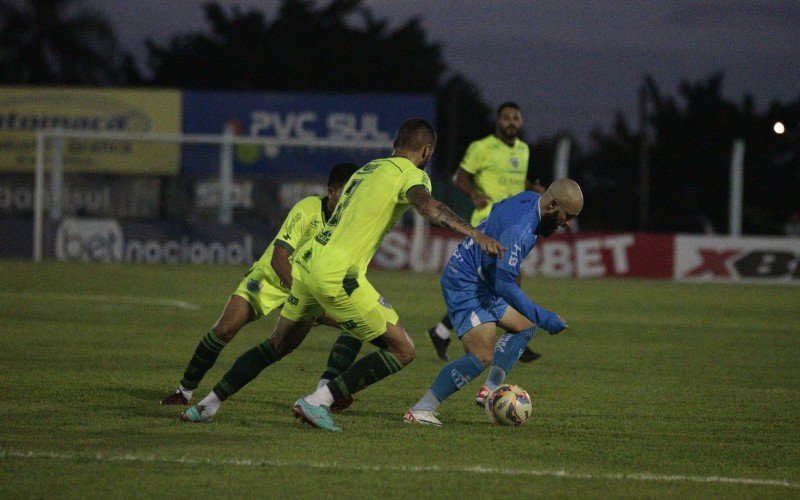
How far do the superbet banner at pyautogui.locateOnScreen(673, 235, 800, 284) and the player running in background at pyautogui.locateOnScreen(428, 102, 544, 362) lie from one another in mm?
17013

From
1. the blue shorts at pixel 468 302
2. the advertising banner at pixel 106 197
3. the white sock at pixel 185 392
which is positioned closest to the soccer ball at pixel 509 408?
the blue shorts at pixel 468 302

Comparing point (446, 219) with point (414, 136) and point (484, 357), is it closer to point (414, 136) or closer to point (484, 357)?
point (414, 136)

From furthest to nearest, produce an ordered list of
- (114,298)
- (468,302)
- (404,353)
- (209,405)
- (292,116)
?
(292,116) < (114,298) < (468,302) < (209,405) < (404,353)

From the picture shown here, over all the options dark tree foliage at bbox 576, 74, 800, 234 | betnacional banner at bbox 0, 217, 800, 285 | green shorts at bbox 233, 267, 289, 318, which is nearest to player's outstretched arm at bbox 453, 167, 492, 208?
green shorts at bbox 233, 267, 289, 318

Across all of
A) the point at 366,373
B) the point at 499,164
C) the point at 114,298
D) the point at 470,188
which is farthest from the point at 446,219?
the point at 114,298

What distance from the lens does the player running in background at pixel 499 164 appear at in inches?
547

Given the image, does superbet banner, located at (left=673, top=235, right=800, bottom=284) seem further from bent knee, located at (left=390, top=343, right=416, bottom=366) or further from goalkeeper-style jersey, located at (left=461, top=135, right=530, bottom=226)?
bent knee, located at (left=390, top=343, right=416, bottom=366)

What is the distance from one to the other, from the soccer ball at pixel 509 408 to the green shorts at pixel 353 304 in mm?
1067

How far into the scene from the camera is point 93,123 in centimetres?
3856

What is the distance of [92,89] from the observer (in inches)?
1527

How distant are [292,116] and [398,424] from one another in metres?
31.6

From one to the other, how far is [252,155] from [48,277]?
13.0 meters

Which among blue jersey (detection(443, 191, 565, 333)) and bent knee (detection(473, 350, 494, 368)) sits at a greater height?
blue jersey (detection(443, 191, 565, 333))

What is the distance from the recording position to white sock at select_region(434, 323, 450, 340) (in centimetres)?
1264
